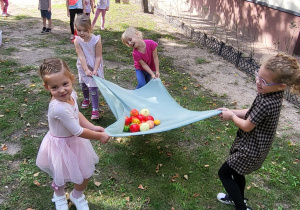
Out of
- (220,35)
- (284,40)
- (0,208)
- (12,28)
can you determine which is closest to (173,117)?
(0,208)

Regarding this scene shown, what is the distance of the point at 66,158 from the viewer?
2.01 meters

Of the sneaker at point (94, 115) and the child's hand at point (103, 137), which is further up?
the child's hand at point (103, 137)

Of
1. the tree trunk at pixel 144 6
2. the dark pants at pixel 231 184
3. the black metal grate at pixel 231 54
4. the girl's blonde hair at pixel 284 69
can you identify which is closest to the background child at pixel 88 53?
the dark pants at pixel 231 184

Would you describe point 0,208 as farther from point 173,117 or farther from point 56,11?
point 56,11

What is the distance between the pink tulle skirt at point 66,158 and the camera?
2004mm

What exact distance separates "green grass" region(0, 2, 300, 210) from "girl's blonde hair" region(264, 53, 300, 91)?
1.37m

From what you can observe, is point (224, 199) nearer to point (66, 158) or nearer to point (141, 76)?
point (66, 158)

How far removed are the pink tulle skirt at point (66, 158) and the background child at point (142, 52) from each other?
1.69m

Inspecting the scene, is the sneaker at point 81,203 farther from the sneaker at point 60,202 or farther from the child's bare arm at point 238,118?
the child's bare arm at point 238,118

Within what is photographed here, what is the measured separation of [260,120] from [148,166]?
1.46 meters

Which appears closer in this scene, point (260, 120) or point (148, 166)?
point (260, 120)

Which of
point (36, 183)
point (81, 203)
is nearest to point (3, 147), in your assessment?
point (36, 183)

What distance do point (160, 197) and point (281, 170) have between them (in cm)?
150

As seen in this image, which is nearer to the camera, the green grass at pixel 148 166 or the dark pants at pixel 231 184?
the dark pants at pixel 231 184
